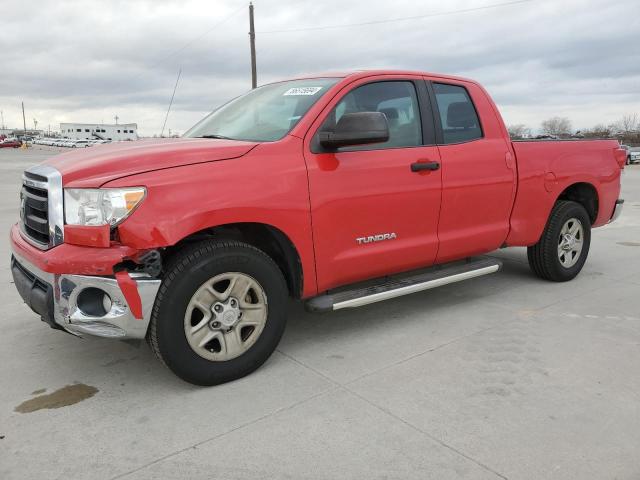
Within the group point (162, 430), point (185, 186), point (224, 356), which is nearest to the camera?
point (162, 430)

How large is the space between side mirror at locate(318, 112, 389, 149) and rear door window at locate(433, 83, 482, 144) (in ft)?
3.34

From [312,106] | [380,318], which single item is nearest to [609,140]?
[380,318]

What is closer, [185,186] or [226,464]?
[226,464]

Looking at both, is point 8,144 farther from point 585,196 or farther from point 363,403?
point 363,403

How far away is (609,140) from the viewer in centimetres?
566

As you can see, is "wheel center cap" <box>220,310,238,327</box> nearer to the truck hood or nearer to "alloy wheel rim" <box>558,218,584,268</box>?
the truck hood

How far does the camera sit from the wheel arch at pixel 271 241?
10.8ft

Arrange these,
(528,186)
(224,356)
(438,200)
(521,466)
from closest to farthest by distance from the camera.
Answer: (521,466) → (224,356) → (438,200) → (528,186)

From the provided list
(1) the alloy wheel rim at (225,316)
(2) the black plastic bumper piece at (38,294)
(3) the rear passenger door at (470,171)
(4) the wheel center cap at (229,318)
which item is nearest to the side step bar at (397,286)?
(3) the rear passenger door at (470,171)

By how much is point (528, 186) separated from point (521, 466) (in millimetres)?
2945

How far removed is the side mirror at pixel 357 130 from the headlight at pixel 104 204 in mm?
1202

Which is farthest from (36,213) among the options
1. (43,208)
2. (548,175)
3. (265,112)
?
(548,175)

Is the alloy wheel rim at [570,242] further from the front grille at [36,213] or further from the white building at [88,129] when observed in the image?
the white building at [88,129]

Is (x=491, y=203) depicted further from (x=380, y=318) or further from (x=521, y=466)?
(x=521, y=466)
